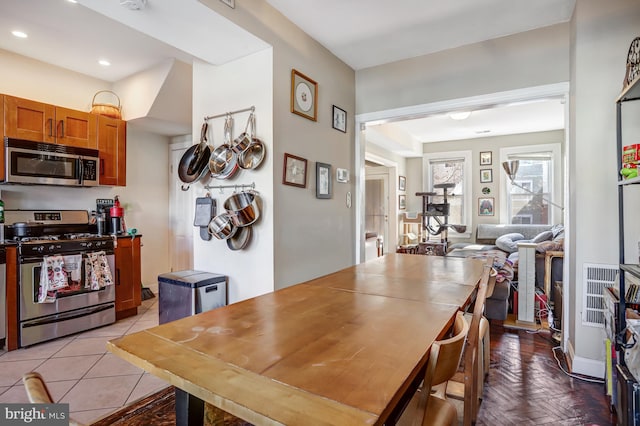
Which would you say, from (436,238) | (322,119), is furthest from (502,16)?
(436,238)

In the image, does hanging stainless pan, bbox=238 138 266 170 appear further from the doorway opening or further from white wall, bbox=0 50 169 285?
white wall, bbox=0 50 169 285

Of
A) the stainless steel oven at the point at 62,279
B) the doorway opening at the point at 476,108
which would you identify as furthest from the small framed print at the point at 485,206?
the stainless steel oven at the point at 62,279

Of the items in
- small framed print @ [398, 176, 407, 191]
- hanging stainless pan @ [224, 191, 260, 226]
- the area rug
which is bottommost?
the area rug

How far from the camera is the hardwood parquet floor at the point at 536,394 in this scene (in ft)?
6.08

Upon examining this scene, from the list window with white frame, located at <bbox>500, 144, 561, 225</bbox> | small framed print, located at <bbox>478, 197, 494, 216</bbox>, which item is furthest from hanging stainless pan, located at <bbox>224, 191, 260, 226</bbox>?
small framed print, located at <bbox>478, 197, 494, 216</bbox>

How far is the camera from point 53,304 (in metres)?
2.99

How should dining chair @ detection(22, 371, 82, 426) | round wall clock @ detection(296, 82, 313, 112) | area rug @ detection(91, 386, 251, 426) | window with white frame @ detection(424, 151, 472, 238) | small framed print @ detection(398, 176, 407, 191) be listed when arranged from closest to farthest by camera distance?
dining chair @ detection(22, 371, 82, 426) → area rug @ detection(91, 386, 251, 426) → round wall clock @ detection(296, 82, 313, 112) → window with white frame @ detection(424, 151, 472, 238) → small framed print @ detection(398, 176, 407, 191)

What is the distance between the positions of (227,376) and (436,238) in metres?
7.07

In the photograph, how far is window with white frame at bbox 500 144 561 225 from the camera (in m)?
6.23

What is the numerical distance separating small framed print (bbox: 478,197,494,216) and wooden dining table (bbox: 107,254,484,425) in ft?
19.6

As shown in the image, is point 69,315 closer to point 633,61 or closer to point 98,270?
point 98,270

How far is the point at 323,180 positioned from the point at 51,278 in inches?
101

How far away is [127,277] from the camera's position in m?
3.68

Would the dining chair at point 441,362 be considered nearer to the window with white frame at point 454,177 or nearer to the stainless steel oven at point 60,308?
the stainless steel oven at point 60,308
